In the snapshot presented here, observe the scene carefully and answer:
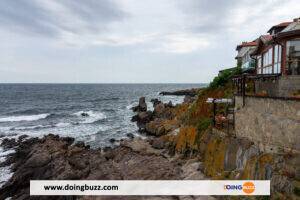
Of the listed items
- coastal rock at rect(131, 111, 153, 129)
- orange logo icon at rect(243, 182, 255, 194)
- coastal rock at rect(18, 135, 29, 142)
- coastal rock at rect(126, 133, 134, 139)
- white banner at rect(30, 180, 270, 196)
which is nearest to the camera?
orange logo icon at rect(243, 182, 255, 194)

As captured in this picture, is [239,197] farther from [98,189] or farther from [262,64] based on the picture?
[262,64]

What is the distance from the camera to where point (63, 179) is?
22609mm

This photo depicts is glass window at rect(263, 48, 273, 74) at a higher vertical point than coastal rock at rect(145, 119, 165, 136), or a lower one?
higher

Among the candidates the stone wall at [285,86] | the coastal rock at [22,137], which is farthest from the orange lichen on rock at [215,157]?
the coastal rock at [22,137]

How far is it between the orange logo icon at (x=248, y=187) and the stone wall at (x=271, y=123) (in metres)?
2.24

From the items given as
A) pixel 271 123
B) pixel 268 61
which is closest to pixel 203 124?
pixel 268 61

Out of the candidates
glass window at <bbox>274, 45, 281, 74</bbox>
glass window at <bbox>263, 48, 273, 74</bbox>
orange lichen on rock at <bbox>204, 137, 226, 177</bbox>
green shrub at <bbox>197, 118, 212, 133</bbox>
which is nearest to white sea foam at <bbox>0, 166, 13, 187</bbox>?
orange lichen on rock at <bbox>204, 137, 226, 177</bbox>

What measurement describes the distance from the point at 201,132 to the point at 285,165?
1206cm

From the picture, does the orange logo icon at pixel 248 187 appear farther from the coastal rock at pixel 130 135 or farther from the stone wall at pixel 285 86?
the coastal rock at pixel 130 135

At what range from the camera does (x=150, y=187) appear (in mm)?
19109

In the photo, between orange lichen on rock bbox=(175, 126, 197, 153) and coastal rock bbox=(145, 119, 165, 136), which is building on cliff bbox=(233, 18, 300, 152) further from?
coastal rock bbox=(145, 119, 165, 136)

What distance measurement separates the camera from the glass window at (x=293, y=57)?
17922mm

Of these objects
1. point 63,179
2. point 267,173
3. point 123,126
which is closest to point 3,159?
point 63,179

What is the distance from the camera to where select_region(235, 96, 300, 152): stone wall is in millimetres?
13328
